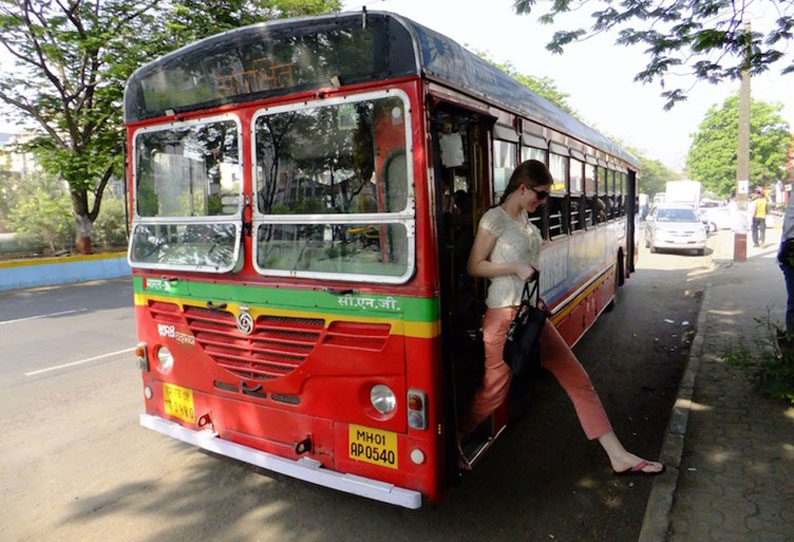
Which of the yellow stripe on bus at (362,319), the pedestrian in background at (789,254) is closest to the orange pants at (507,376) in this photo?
the yellow stripe on bus at (362,319)

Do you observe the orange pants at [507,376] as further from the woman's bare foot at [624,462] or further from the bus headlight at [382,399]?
the bus headlight at [382,399]

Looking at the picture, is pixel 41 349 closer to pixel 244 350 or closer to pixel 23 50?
pixel 244 350

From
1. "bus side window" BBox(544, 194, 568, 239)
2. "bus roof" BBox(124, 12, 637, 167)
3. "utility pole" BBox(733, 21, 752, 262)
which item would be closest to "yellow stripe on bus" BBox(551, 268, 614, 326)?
"bus side window" BBox(544, 194, 568, 239)

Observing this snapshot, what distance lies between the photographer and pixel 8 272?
14156 millimetres

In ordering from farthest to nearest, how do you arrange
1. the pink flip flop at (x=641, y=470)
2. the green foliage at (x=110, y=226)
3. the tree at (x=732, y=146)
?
the tree at (x=732, y=146) → the green foliage at (x=110, y=226) → the pink flip flop at (x=641, y=470)

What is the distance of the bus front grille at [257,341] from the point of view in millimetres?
3106

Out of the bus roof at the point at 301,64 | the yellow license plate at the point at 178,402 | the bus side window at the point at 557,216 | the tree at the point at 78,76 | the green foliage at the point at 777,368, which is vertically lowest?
the green foliage at the point at 777,368

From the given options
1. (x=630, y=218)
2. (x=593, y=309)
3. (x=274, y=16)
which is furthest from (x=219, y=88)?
(x=274, y=16)

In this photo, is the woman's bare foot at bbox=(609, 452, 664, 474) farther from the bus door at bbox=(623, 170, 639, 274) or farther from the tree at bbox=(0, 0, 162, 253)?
the tree at bbox=(0, 0, 162, 253)

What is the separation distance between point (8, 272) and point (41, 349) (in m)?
8.53

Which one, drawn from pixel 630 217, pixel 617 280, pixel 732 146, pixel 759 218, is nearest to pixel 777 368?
pixel 617 280

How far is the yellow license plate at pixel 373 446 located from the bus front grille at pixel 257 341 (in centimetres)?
52

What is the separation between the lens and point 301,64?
296cm

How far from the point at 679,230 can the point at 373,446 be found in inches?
727
